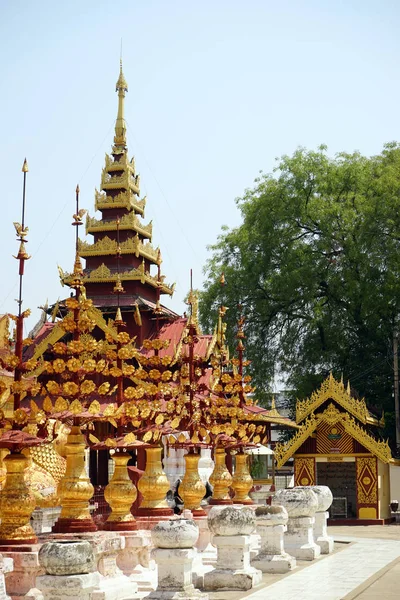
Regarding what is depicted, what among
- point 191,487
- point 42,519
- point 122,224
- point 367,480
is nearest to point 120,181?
point 122,224

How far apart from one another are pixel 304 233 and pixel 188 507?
85.6ft

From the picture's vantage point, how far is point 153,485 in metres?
16.1

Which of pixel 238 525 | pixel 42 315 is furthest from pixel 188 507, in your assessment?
pixel 42 315

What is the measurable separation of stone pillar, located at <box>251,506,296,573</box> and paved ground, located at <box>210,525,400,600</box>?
0.95 feet

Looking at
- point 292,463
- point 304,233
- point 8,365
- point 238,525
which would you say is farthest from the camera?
point 304,233

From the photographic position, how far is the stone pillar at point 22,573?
11.9 meters

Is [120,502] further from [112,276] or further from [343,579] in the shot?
[112,276]

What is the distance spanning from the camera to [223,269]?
44.0m

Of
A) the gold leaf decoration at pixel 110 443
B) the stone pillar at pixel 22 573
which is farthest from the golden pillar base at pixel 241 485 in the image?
the stone pillar at pixel 22 573

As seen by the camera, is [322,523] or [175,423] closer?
[175,423]

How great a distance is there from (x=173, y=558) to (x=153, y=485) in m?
3.80

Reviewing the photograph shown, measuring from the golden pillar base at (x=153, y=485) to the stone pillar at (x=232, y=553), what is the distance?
1.48 metres

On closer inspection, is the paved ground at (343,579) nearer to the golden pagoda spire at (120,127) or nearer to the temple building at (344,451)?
the temple building at (344,451)

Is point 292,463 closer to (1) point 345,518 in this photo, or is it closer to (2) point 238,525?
(1) point 345,518
